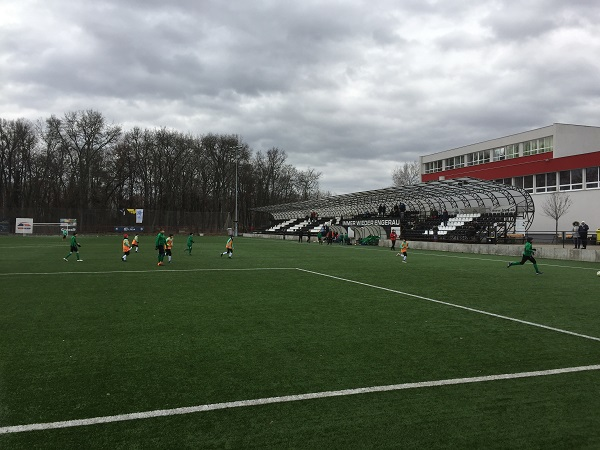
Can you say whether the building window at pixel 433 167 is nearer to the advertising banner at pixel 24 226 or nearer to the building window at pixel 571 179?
the building window at pixel 571 179

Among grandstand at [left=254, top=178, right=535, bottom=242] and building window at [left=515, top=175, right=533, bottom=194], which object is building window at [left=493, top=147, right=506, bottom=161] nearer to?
building window at [left=515, top=175, right=533, bottom=194]

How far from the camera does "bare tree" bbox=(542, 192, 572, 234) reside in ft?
130

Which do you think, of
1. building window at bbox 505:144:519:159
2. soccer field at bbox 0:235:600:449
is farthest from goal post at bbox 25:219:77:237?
building window at bbox 505:144:519:159

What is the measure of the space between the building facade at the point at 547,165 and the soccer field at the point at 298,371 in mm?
37157

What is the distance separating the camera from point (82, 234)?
215 ft

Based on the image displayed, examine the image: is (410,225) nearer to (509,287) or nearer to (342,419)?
(509,287)

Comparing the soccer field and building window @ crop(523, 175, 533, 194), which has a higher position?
building window @ crop(523, 175, 533, 194)

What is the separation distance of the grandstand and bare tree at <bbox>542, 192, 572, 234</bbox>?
2551 mm

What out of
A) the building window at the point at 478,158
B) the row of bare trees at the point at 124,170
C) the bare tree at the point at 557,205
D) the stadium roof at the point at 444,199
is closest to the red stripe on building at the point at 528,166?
the building window at the point at 478,158

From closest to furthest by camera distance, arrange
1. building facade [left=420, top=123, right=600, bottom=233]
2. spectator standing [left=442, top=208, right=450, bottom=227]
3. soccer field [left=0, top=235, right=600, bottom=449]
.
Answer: soccer field [left=0, top=235, right=600, bottom=449], spectator standing [left=442, top=208, right=450, bottom=227], building facade [left=420, top=123, right=600, bottom=233]

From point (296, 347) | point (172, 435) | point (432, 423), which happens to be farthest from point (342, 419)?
point (296, 347)

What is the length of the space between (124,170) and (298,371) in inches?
2871

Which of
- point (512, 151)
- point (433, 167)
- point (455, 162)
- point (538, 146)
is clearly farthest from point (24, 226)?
point (538, 146)

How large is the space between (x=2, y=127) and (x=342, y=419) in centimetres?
7600
